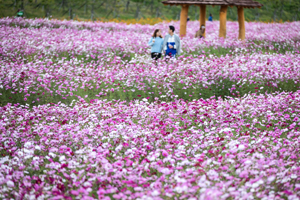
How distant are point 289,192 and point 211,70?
19.5ft

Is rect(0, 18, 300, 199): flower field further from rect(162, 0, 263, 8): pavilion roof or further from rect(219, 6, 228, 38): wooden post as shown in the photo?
rect(219, 6, 228, 38): wooden post

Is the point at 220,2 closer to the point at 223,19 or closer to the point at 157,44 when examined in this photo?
the point at 223,19

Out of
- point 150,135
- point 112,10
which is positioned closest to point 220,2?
point 150,135

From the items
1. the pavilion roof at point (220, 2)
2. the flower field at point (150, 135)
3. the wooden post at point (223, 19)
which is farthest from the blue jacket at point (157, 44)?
the wooden post at point (223, 19)

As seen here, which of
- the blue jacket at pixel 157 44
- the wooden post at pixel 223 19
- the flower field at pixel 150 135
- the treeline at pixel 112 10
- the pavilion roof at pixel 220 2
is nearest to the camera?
the flower field at pixel 150 135

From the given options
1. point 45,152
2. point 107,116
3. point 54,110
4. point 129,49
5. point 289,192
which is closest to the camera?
point 289,192

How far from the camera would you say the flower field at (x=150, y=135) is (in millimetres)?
3062

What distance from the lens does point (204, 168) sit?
3369 millimetres

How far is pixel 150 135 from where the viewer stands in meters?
4.45

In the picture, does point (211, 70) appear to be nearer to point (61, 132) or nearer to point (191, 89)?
point (191, 89)

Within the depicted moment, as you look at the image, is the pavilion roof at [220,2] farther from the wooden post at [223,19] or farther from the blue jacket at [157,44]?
the blue jacket at [157,44]

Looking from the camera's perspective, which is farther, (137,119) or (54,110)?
(54,110)

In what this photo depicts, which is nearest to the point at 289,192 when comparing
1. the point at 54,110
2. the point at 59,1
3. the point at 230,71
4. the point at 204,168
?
the point at 204,168

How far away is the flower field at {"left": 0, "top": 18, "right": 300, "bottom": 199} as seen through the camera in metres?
3.06
